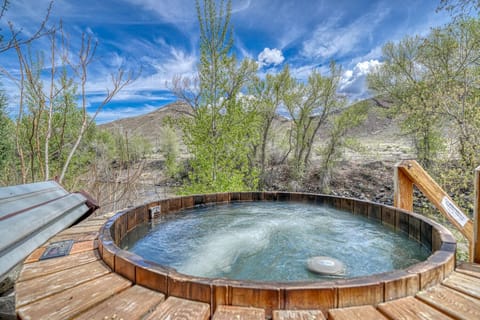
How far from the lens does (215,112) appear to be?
5527 millimetres

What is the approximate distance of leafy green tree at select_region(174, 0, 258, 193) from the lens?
5.19 meters

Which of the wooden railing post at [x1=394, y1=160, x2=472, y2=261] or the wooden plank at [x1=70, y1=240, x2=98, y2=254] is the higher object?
the wooden railing post at [x1=394, y1=160, x2=472, y2=261]

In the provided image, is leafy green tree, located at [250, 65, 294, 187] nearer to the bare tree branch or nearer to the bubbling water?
the bubbling water

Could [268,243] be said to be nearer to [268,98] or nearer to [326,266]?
[326,266]

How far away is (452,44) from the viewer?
6.68 meters

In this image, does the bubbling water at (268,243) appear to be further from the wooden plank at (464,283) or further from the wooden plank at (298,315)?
the wooden plank at (298,315)

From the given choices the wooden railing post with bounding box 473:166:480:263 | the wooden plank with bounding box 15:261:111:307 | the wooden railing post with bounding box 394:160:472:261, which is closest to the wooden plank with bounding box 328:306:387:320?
the wooden plank with bounding box 15:261:111:307

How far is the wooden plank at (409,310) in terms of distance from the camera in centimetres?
81

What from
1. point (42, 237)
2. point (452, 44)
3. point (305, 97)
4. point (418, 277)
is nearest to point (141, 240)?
point (42, 237)

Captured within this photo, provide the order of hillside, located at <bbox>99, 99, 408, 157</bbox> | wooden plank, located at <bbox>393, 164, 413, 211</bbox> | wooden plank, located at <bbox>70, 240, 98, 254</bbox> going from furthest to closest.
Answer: hillside, located at <bbox>99, 99, 408, 157</bbox>, wooden plank, located at <bbox>393, 164, 413, 211</bbox>, wooden plank, located at <bbox>70, 240, 98, 254</bbox>

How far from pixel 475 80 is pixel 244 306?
6.97m

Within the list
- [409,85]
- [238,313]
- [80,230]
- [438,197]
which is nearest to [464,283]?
[238,313]

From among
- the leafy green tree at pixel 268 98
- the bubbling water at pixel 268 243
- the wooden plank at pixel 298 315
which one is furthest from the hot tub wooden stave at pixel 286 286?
the leafy green tree at pixel 268 98

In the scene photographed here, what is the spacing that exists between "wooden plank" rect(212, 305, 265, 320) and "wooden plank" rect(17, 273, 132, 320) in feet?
1.40
